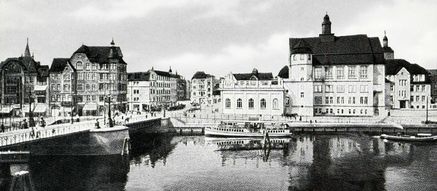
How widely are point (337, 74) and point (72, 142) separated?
66.6 meters

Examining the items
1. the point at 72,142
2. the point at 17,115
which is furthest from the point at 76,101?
the point at 72,142

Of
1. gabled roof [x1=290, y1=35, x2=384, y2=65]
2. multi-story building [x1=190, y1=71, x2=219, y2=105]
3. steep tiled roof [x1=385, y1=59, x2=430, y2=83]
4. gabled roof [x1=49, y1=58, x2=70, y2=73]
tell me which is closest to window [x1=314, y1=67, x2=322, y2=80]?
gabled roof [x1=290, y1=35, x2=384, y2=65]

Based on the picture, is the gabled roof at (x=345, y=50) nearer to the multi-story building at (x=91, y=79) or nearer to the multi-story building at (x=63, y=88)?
the multi-story building at (x=91, y=79)

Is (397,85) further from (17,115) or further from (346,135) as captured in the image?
(17,115)

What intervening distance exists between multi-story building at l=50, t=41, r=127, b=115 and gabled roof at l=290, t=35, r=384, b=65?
44742mm

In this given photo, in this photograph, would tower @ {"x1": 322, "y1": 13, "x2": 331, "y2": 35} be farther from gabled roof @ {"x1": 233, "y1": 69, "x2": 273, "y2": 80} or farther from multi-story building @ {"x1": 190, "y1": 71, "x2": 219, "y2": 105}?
multi-story building @ {"x1": 190, "y1": 71, "x2": 219, "y2": 105}

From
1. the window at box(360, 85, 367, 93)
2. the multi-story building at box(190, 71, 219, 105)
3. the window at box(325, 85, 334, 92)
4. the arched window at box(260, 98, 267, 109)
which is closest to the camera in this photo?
the arched window at box(260, 98, 267, 109)

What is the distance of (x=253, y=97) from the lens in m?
101

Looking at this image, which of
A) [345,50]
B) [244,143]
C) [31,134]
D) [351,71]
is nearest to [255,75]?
[345,50]

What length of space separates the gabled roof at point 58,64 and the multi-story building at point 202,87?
7608cm

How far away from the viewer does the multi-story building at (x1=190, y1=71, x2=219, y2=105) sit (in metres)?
178

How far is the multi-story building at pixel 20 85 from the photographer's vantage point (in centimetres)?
10044

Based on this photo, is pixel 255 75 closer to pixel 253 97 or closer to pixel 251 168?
pixel 253 97

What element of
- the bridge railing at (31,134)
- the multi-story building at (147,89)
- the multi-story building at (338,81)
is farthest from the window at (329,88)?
the bridge railing at (31,134)
